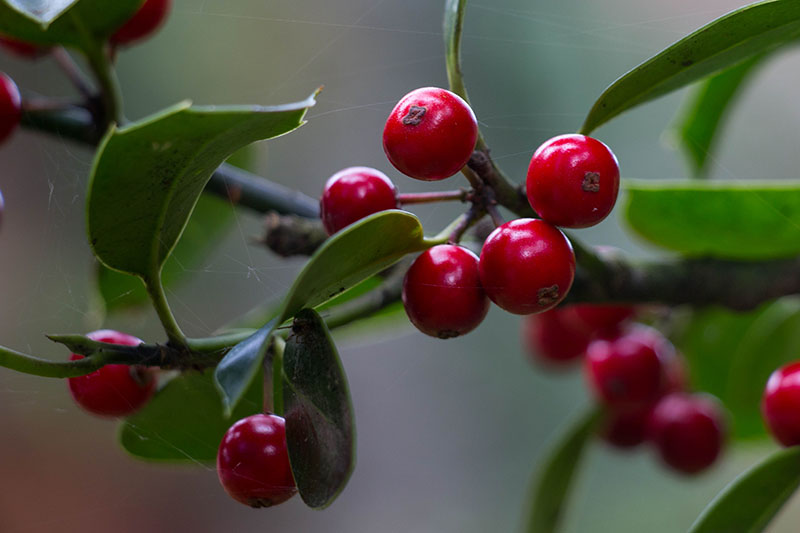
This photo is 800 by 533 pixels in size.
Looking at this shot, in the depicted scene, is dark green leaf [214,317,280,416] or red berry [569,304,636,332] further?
red berry [569,304,636,332]

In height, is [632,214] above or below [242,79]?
above

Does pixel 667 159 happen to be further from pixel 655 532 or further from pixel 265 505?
pixel 265 505

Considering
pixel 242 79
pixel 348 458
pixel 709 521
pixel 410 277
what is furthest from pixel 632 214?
pixel 242 79

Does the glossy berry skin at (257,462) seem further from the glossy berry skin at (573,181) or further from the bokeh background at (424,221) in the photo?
the bokeh background at (424,221)

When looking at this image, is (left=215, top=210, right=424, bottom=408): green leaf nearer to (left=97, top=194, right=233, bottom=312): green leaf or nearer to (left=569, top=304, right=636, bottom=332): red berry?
(left=97, top=194, right=233, bottom=312): green leaf

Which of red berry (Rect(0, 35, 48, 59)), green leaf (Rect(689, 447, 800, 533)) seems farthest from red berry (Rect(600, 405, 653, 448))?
red berry (Rect(0, 35, 48, 59))

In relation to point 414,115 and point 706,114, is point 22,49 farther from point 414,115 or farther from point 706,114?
point 706,114
